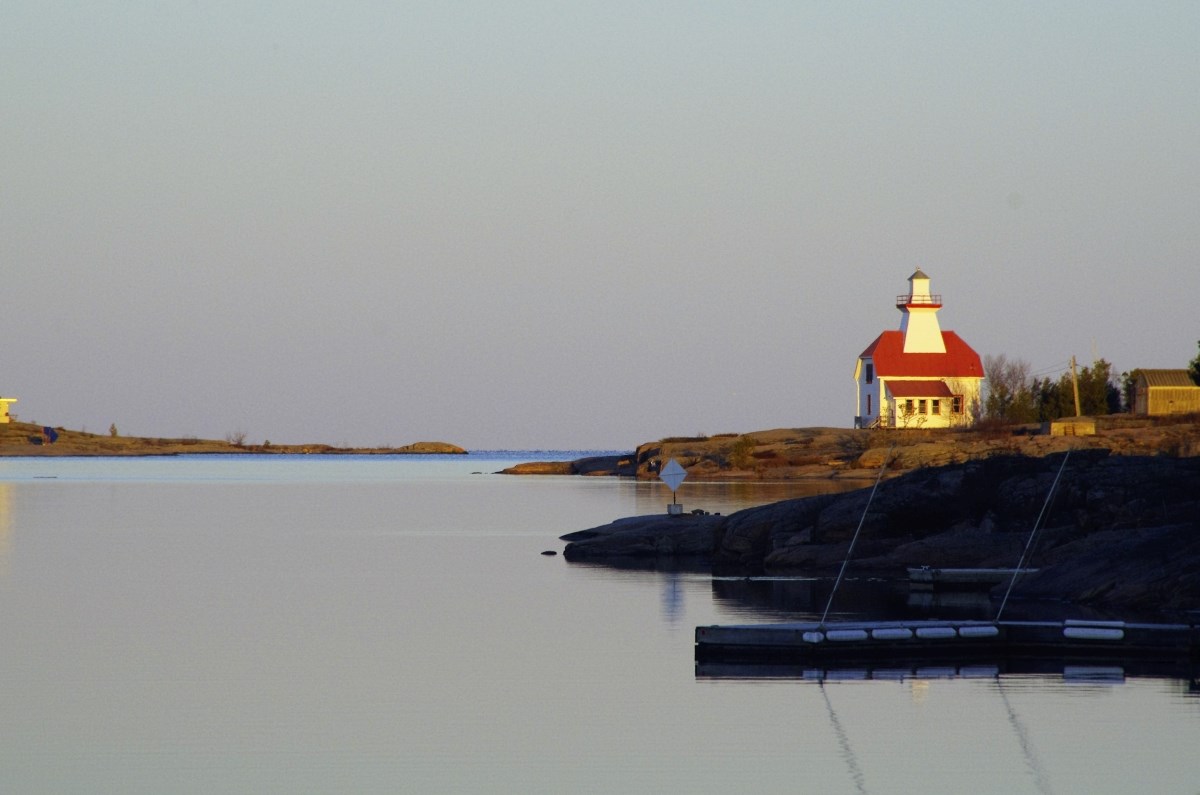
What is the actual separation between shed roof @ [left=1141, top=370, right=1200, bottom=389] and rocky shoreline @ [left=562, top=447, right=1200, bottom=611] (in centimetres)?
5193

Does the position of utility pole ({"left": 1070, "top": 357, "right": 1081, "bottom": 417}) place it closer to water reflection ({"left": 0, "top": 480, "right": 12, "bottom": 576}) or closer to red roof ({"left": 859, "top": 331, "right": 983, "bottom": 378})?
red roof ({"left": 859, "top": 331, "right": 983, "bottom": 378})

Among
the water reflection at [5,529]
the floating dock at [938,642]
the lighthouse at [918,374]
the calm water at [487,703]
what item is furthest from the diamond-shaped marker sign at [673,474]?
the lighthouse at [918,374]

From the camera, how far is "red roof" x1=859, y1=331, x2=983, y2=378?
358ft

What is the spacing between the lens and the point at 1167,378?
298ft

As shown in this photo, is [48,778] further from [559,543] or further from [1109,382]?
[1109,382]

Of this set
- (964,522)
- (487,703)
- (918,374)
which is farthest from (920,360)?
(487,703)

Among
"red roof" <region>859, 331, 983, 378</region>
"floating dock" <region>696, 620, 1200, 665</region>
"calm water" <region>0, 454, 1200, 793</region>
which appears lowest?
"calm water" <region>0, 454, 1200, 793</region>

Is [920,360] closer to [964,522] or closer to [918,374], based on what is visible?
[918,374]

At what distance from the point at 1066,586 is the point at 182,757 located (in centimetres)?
1819

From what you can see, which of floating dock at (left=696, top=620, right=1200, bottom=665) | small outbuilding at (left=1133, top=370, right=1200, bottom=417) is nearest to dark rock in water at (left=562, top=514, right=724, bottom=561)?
floating dock at (left=696, top=620, right=1200, bottom=665)

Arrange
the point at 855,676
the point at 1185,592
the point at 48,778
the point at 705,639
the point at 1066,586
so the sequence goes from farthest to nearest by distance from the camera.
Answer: the point at 1066,586, the point at 1185,592, the point at 705,639, the point at 855,676, the point at 48,778

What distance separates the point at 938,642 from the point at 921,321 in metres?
89.3

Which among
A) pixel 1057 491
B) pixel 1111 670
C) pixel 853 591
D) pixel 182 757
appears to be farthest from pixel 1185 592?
pixel 182 757

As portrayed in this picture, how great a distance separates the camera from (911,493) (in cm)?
Answer: 3991
